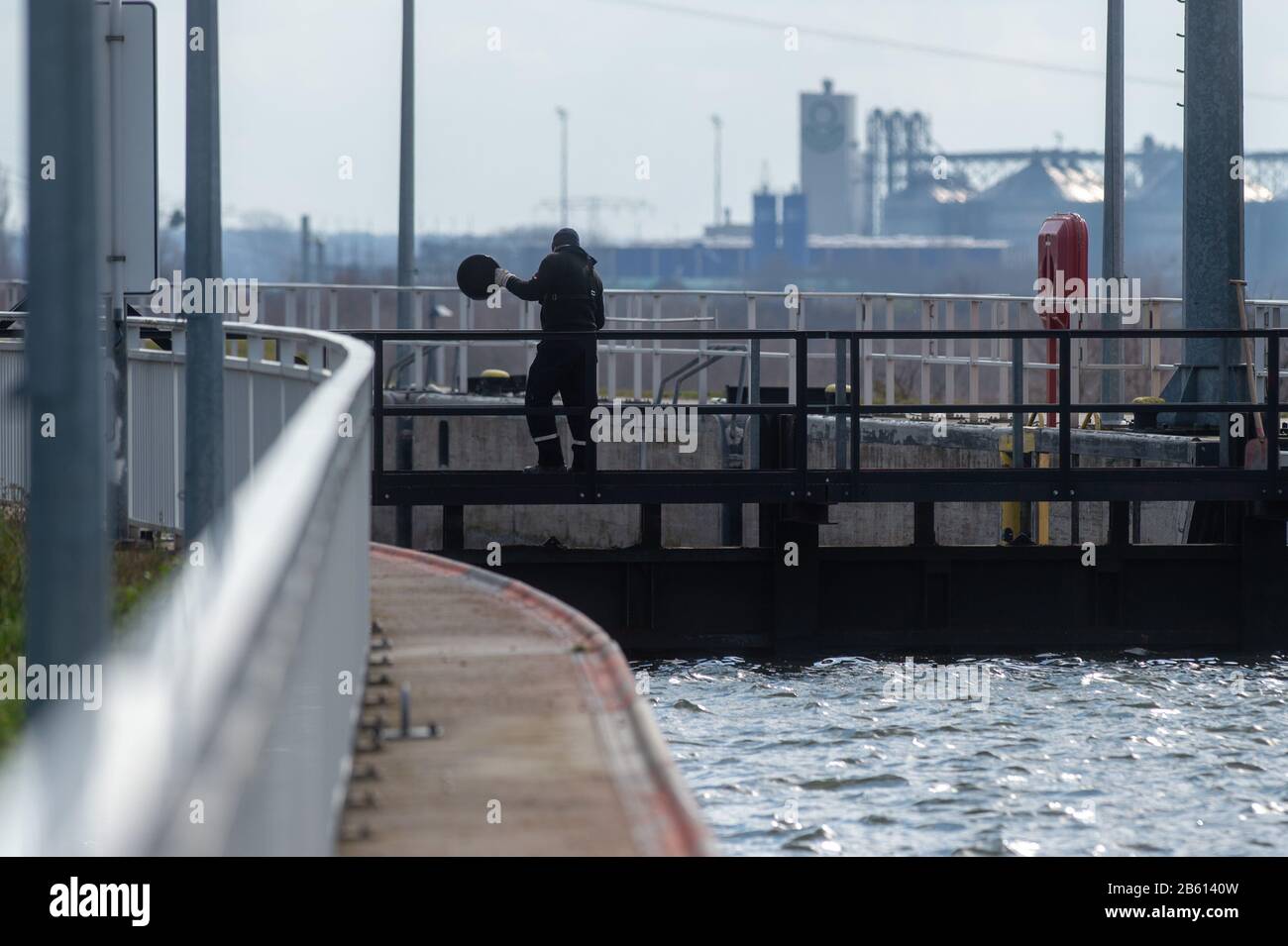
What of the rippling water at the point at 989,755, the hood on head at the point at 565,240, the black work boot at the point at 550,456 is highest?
the hood on head at the point at 565,240

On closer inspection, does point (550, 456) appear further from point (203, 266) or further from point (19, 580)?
point (19, 580)

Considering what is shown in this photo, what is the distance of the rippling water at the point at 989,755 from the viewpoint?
984 centimetres

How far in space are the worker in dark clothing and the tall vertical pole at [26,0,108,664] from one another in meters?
10.3

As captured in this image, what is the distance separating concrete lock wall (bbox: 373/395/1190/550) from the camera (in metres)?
22.0

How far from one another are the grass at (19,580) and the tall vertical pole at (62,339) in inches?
79.9

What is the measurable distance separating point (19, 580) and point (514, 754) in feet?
17.4

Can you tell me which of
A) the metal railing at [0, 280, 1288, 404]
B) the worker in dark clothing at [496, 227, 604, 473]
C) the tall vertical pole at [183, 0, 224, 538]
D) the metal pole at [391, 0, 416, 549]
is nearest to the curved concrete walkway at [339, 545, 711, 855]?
the tall vertical pole at [183, 0, 224, 538]

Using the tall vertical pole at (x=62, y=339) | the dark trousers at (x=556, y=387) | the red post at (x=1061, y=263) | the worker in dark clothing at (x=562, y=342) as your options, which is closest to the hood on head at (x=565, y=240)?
the worker in dark clothing at (x=562, y=342)

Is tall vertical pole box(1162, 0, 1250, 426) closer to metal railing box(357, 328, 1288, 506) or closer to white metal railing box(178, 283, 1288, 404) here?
white metal railing box(178, 283, 1288, 404)

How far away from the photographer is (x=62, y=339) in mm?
5039

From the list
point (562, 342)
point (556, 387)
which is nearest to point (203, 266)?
point (562, 342)

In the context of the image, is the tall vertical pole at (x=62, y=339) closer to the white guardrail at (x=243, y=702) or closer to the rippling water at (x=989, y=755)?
the white guardrail at (x=243, y=702)
